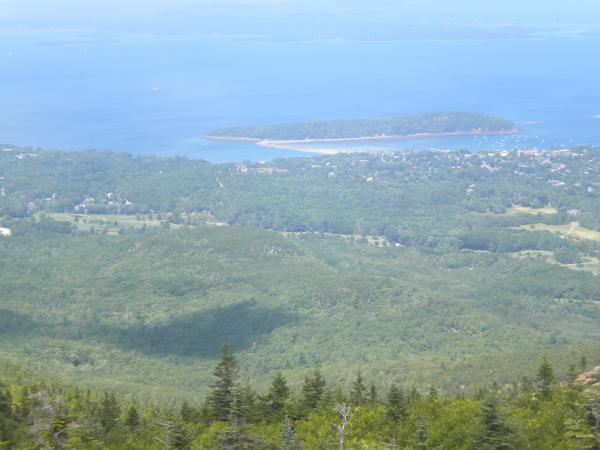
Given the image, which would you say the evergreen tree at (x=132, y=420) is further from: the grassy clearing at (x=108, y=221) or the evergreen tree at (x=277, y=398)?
the grassy clearing at (x=108, y=221)

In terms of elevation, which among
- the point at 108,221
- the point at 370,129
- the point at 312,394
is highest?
the point at 370,129

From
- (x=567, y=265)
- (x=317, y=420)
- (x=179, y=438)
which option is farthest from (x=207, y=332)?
(x=567, y=265)

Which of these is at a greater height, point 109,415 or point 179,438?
point 179,438

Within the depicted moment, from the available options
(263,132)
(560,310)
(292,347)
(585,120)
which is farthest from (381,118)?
(292,347)

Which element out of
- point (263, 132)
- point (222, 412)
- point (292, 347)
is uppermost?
point (263, 132)

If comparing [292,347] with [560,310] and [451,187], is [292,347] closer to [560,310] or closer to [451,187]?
[560,310]

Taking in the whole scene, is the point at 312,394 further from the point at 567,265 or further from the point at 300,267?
the point at 567,265
